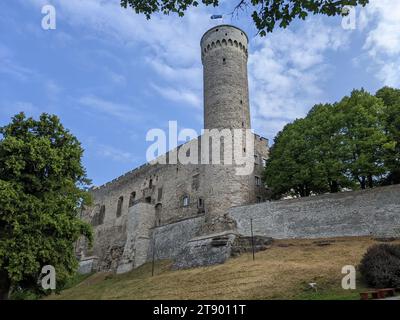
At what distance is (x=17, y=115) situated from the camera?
20.1m

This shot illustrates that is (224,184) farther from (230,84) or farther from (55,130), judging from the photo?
(55,130)

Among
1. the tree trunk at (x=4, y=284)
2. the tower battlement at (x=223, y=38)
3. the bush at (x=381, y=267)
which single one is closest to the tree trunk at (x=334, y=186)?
the bush at (x=381, y=267)

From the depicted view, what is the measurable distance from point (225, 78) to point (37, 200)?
21.1 m

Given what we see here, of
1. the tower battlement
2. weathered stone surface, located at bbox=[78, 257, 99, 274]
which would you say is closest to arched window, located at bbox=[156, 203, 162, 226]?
weathered stone surface, located at bbox=[78, 257, 99, 274]

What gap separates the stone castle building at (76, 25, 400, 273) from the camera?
26094 mm

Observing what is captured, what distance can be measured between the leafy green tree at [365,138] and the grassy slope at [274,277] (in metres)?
5.89

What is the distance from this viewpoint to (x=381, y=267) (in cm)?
1568

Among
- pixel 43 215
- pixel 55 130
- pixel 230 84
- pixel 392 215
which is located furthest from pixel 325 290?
pixel 230 84

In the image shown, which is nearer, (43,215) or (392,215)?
(43,215)

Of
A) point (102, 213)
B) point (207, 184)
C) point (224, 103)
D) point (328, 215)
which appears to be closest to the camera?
point (328, 215)

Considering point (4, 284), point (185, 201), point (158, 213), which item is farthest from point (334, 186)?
point (4, 284)

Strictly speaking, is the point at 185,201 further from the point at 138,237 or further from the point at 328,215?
the point at 328,215

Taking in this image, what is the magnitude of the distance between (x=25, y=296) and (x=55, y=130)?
8608mm

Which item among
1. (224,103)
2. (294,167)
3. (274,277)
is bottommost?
(274,277)
